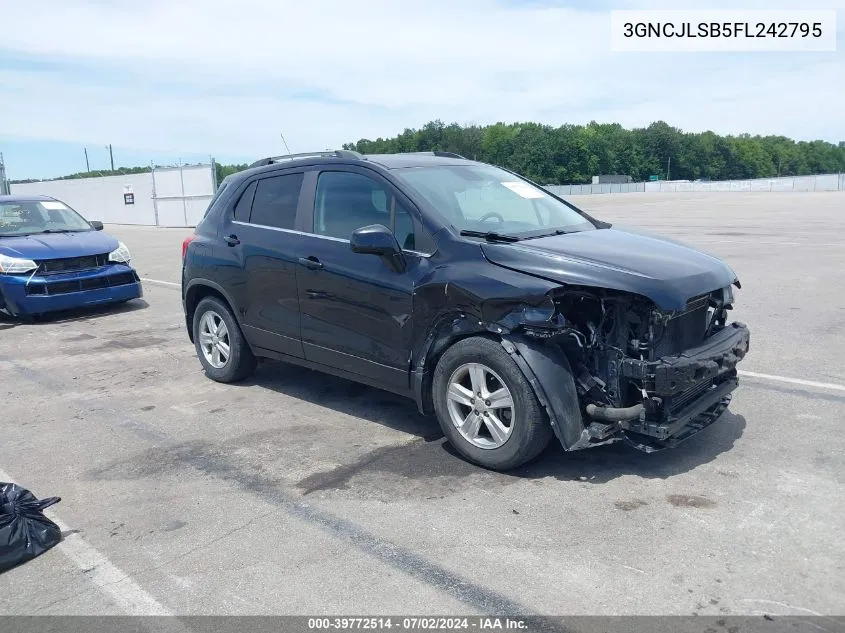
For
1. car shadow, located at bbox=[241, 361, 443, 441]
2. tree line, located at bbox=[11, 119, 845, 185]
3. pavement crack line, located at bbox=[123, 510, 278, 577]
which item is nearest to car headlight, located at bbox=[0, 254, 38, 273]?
car shadow, located at bbox=[241, 361, 443, 441]

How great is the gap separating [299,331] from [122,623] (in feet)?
9.14

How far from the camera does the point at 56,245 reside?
1003cm

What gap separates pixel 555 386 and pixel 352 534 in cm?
136

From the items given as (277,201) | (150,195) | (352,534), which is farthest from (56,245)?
(150,195)

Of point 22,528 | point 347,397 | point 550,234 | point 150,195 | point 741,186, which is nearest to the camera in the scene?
point 22,528

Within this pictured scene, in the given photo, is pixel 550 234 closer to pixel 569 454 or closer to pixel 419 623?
pixel 569 454

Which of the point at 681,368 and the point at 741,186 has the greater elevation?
the point at 741,186

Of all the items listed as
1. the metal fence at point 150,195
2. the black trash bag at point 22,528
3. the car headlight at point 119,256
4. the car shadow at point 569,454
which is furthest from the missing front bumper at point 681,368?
the metal fence at point 150,195

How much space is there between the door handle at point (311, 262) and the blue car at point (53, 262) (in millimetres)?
5797

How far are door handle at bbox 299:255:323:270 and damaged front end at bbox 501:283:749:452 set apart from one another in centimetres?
166

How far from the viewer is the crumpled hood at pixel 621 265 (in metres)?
4.08

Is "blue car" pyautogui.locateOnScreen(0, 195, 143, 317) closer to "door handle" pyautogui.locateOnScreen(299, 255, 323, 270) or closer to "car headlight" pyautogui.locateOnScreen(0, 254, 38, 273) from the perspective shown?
"car headlight" pyautogui.locateOnScreen(0, 254, 38, 273)

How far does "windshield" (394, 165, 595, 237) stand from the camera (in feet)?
16.3

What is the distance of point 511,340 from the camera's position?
4.27m
